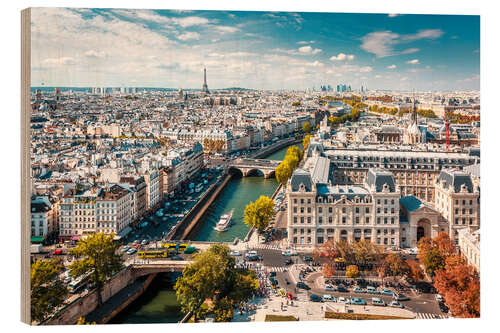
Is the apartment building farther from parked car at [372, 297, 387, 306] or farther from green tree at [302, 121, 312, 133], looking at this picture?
green tree at [302, 121, 312, 133]

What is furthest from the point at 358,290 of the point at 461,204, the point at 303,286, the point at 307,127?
the point at 307,127

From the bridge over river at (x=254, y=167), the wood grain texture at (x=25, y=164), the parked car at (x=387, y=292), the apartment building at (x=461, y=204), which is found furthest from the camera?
the bridge over river at (x=254, y=167)

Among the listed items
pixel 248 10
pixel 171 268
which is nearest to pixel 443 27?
pixel 248 10

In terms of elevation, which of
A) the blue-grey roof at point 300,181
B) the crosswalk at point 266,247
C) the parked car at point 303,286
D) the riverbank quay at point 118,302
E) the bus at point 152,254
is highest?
the blue-grey roof at point 300,181

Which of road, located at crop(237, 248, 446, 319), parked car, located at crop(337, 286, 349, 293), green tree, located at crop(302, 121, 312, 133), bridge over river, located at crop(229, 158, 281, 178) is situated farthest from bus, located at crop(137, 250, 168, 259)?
green tree, located at crop(302, 121, 312, 133)

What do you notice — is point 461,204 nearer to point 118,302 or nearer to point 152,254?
point 152,254

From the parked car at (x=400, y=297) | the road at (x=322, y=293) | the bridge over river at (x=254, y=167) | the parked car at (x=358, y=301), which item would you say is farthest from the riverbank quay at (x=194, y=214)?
the parked car at (x=400, y=297)

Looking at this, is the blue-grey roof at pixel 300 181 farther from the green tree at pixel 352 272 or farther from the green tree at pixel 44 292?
the green tree at pixel 44 292
